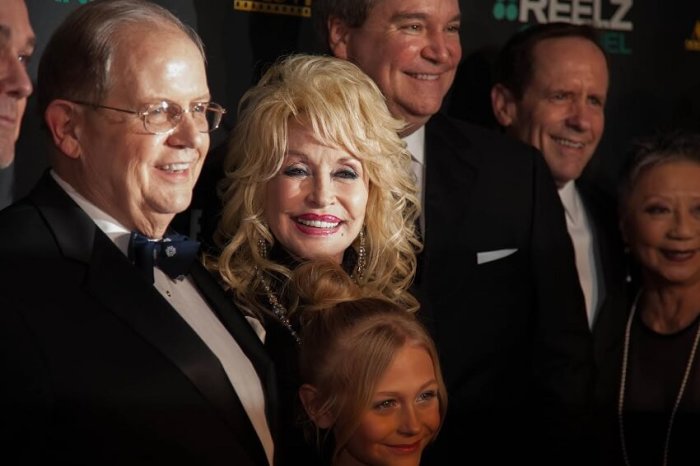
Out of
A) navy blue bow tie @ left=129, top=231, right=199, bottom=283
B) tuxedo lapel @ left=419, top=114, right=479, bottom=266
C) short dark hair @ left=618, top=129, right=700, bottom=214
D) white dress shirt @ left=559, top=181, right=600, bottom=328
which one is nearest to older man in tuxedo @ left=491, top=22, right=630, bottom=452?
white dress shirt @ left=559, top=181, right=600, bottom=328

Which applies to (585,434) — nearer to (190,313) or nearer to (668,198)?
(668,198)

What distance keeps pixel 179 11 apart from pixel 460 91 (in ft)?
2.68

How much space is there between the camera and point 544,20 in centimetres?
314

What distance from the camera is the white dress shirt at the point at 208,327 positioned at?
204 cm

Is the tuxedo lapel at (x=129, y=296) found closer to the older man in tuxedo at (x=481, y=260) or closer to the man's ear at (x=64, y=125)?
the man's ear at (x=64, y=125)

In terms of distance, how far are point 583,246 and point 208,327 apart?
4.12 feet

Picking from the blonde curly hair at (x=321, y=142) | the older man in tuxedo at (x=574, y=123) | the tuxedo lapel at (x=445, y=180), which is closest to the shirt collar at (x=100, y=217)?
the blonde curly hair at (x=321, y=142)

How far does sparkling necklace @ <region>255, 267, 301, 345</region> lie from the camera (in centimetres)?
223

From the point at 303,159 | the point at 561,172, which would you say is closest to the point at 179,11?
the point at 303,159

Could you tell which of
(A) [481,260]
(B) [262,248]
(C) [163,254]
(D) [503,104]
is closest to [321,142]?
(B) [262,248]

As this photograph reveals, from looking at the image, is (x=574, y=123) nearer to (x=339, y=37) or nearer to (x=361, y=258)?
(x=339, y=37)

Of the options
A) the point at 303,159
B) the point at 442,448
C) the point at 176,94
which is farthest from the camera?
the point at 442,448

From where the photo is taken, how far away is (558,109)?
296cm

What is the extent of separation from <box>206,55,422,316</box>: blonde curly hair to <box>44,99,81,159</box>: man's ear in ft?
1.22
